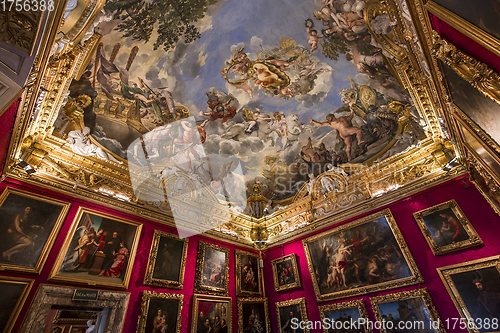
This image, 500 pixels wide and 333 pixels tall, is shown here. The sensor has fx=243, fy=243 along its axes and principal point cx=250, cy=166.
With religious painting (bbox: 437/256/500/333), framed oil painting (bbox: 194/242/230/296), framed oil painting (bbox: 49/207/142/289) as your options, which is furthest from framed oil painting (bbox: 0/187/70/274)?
religious painting (bbox: 437/256/500/333)

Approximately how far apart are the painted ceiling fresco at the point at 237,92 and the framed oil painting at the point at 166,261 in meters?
3.02

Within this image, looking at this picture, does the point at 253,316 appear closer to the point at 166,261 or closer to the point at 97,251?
the point at 166,261

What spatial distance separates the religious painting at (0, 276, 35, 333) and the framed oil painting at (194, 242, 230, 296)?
195 inches

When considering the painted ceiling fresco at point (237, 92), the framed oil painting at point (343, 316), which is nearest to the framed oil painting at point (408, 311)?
the framed oil painting at point (343, 316)

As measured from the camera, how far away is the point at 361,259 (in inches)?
347

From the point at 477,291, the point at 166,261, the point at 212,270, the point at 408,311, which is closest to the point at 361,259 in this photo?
the point at 408,311

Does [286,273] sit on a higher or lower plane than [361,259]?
higher

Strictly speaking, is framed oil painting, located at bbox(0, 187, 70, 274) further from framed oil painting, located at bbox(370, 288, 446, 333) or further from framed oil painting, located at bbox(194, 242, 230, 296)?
framed oil painting, located at bbox(370, 288, 446, 333)

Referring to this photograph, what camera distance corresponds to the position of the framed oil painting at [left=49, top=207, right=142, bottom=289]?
689cm

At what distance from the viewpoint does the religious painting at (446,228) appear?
697 centimetres

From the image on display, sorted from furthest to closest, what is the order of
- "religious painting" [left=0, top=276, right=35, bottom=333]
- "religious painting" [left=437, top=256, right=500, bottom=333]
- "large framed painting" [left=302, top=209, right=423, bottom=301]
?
"large framed painting" [left=302, top=209, right=423, bottom=301]
"religious painting" [left=437, top=256, right=500, bottom=333]
"religious painting" [left=0, top=276, right=35, bottom=333]

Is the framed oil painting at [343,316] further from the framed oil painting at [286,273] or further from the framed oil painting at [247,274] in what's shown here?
the framed oil painting at [247,274]

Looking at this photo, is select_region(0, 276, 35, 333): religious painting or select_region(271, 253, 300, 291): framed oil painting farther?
select_region(271, 253, 300, 291): framed oil painting

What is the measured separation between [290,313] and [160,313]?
506cm
